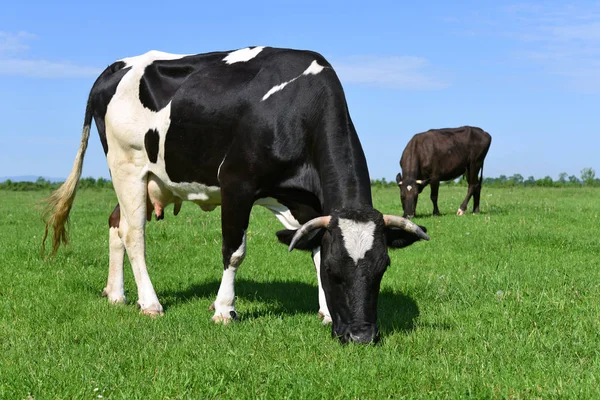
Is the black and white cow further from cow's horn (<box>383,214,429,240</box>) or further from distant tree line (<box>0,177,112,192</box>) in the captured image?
distant tree line (<box>0,177,112,192</box>)

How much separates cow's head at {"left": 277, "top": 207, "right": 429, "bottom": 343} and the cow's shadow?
0.57 m

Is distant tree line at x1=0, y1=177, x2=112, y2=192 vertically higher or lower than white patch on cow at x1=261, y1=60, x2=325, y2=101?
lower

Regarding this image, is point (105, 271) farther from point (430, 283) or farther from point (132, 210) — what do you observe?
point (430, 283)

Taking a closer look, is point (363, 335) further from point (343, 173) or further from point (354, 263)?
point (343, 173)

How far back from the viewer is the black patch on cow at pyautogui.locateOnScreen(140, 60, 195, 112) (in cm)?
765

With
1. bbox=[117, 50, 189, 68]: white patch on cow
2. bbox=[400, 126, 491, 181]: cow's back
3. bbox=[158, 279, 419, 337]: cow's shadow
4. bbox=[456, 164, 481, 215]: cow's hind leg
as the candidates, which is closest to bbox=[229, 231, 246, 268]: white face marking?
bbox=[158, 279, 419, 337]: cow's shadow

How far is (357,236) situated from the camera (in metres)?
5.27

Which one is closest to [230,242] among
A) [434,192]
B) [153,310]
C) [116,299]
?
[153,310]

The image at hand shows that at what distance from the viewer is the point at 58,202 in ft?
29.3

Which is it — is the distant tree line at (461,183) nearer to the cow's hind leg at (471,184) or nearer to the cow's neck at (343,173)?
the cow's hind leg at (471,184)

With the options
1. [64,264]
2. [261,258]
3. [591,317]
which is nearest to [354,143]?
[591,317]

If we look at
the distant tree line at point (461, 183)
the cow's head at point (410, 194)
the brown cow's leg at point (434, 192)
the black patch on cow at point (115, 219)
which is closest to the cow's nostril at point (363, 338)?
the black patch on cow at point (115, 219)

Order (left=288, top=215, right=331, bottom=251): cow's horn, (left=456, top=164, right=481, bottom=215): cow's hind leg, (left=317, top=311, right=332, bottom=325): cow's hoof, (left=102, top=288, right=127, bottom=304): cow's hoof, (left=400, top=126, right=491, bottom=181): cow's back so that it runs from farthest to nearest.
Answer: (left=400, top=126, right=491, bottom=181): cow's back, (left=456, top=164, right=481, bottom=215): cow's hind leg, (left=102, top=288, right=127, bottom=304): cow's hoof, (left=317, top=311, right=332, bottom=325): cow's hoof, (left=288, top=215, right=331, bottom=251): cow's horn

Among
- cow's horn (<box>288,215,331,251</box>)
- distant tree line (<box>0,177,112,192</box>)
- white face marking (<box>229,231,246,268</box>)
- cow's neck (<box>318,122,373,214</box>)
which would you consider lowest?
distant tree line (<box>0,177,112,192</box>)
